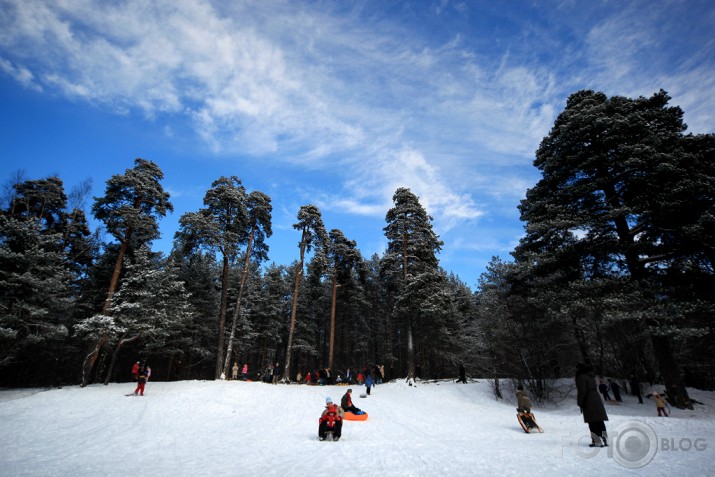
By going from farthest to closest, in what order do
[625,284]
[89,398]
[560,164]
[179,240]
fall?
1. [179,240]
2. [560,164]
3. [89,398]
4. [625,284]

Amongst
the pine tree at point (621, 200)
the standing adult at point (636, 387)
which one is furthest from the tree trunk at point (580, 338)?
Answer: the pine tree at point (621, 200)

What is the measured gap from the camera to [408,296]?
85.6 feet

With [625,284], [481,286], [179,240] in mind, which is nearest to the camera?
[625,284]

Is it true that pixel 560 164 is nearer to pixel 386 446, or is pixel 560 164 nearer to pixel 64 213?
pixel 386 446

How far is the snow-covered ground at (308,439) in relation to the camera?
623 cm

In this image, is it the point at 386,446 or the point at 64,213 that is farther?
the point at 64,213

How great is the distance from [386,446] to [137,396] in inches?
608

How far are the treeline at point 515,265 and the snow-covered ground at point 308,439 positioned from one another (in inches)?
143

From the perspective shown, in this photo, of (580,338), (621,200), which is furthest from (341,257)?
(621,200)

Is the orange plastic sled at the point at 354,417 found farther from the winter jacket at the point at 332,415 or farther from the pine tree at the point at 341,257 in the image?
the pine tree at the point at 341,257

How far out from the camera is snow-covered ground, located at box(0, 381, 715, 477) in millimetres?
6230

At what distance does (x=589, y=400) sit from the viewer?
7242 mm

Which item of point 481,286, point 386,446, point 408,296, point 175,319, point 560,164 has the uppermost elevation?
point 560,164

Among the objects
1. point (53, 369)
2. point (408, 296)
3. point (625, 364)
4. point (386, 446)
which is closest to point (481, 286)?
point (408, 296)
